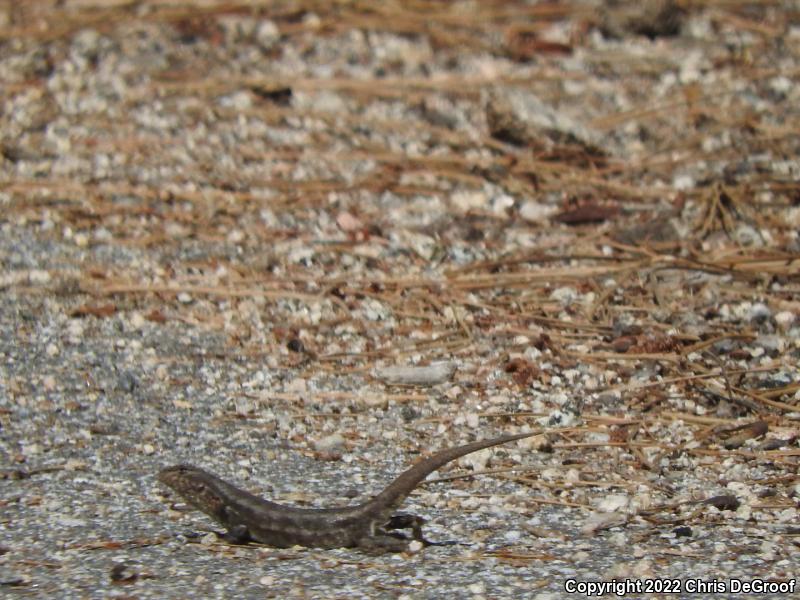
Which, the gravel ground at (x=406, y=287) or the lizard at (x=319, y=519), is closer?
the lizard at (x=319, y=519)

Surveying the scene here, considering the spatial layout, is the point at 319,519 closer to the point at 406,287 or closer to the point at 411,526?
the point at 411,526

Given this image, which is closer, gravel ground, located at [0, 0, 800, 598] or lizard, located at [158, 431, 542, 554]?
lizard, located at [158, 431, 542, 554]

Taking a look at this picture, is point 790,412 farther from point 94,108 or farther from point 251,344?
point 94,108

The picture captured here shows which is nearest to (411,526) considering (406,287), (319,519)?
(319,519)

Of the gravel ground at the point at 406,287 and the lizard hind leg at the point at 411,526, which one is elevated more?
the gravel ground at the point at 406,287

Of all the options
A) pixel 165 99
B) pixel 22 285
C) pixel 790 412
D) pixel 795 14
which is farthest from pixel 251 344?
pixel 795 14

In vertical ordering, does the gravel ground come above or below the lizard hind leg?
above
